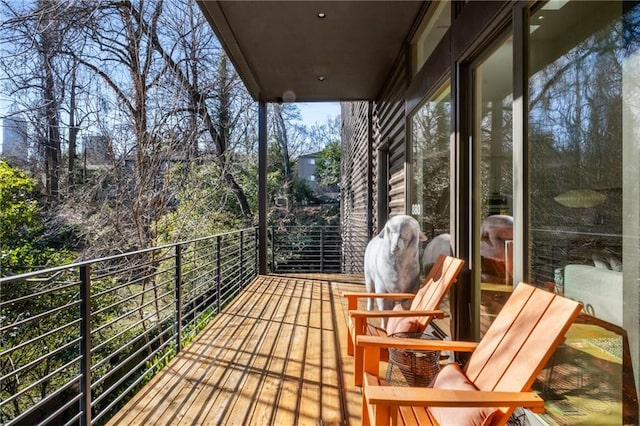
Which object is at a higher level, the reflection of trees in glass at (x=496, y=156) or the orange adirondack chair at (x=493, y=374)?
the reflection of trees in glass at (x=496, y=156)

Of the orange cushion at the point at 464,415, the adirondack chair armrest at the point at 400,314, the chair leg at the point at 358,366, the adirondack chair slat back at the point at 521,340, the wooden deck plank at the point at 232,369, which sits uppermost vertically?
the adirondack chair slat back at the point at 521,340

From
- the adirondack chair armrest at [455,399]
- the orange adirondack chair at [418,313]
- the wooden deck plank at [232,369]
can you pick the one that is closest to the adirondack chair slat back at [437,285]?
the orange adirondack chair at [418,313]

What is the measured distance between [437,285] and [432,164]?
1.24 m

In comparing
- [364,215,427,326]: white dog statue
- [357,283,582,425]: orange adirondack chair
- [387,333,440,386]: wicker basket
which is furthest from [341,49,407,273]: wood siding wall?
[357,283,582,425]: orange adirondack chair

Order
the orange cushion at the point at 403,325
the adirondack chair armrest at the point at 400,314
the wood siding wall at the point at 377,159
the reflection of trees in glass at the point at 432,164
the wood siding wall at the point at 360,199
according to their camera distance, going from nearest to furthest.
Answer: the adirondack chair armrest at the point at 400,314 → the orange cushion at the point at 403,325 → the reflection of trees in glass at the point at 432,164 → the wood siding wall at the point at 377,159 → the wood siding wall at the point at 360,199

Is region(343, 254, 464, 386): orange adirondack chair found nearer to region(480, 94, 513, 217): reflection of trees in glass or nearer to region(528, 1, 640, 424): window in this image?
region(480, 94, 513, 217): reflection of trees in glass

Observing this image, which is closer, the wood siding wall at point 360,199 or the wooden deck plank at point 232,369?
the wooden deck plank at point 232,369

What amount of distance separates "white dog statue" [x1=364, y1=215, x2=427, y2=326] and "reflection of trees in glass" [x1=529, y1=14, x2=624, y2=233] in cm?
104

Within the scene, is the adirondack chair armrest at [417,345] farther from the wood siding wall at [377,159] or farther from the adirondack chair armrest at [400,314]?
the wood siding wall at [377,159]

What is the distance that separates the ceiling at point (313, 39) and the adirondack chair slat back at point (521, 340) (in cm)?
270

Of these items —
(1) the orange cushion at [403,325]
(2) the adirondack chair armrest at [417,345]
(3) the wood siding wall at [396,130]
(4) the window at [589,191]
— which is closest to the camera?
(4) the window at [589,191]

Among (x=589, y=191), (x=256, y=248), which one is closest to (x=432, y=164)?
(x=589, y=191)

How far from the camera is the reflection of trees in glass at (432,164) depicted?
2.90m

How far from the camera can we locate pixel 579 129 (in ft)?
4.49
